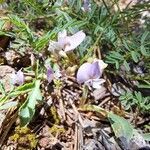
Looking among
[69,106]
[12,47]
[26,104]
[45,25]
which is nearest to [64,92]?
[69,106]

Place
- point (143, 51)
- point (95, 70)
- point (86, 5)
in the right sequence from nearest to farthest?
point (95, 70) → point (143, 51) → point (86, 5)

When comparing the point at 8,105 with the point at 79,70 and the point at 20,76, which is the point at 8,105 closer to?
the point at 20,76

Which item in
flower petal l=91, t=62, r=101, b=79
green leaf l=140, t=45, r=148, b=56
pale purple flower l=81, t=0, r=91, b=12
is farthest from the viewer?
pale purple flower l=81, t=0, r=91, b=12

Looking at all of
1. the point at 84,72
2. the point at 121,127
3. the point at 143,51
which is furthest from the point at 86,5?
the point at 121,127

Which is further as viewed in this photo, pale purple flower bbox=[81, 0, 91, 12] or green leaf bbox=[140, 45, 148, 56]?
pale purple flower bbox=[81, 0, 91, 12]

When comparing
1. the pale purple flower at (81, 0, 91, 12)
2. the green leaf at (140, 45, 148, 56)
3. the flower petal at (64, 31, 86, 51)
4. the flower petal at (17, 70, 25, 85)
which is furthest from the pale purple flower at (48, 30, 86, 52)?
the pale purple flower at (81, 0, 91, 12)

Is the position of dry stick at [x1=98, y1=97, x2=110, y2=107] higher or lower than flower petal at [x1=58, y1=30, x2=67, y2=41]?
lower

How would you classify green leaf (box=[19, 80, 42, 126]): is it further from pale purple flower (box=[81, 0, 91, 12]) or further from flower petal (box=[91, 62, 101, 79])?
pale purple flower (box=[81, 0, 91, 12])
